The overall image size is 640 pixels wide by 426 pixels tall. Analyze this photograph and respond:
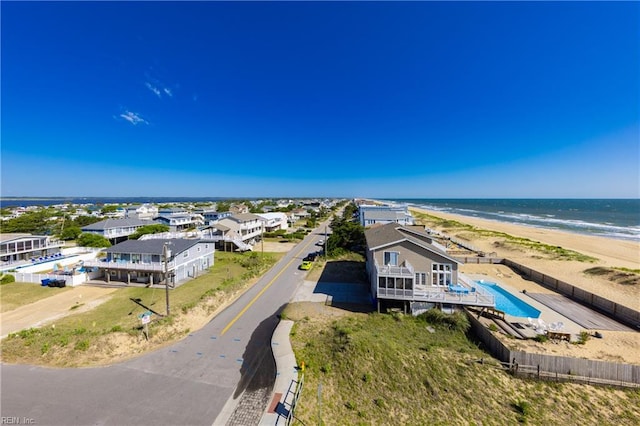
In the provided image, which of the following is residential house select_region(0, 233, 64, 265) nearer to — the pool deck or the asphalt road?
the asphalt road

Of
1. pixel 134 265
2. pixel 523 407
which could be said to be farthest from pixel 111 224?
pixel 523 407

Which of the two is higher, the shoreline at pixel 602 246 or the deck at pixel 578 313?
the shoreline at pixel 602 246

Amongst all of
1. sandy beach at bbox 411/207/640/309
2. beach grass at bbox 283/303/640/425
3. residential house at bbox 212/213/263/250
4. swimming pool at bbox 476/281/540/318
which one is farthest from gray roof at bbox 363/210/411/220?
beach grass at bbox 283/303/640/425

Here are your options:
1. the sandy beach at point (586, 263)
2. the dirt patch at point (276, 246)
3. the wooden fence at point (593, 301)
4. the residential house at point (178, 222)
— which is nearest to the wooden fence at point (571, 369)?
the wooden fence at point (593, 301)

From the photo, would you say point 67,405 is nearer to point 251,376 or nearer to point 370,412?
point 251,376

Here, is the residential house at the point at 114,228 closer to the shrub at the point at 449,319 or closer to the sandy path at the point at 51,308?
the sandy path at the point at 51,308

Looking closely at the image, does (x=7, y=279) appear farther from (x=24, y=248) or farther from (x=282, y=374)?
(x=282, y=374)

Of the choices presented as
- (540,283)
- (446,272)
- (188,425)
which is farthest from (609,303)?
(188,425)
